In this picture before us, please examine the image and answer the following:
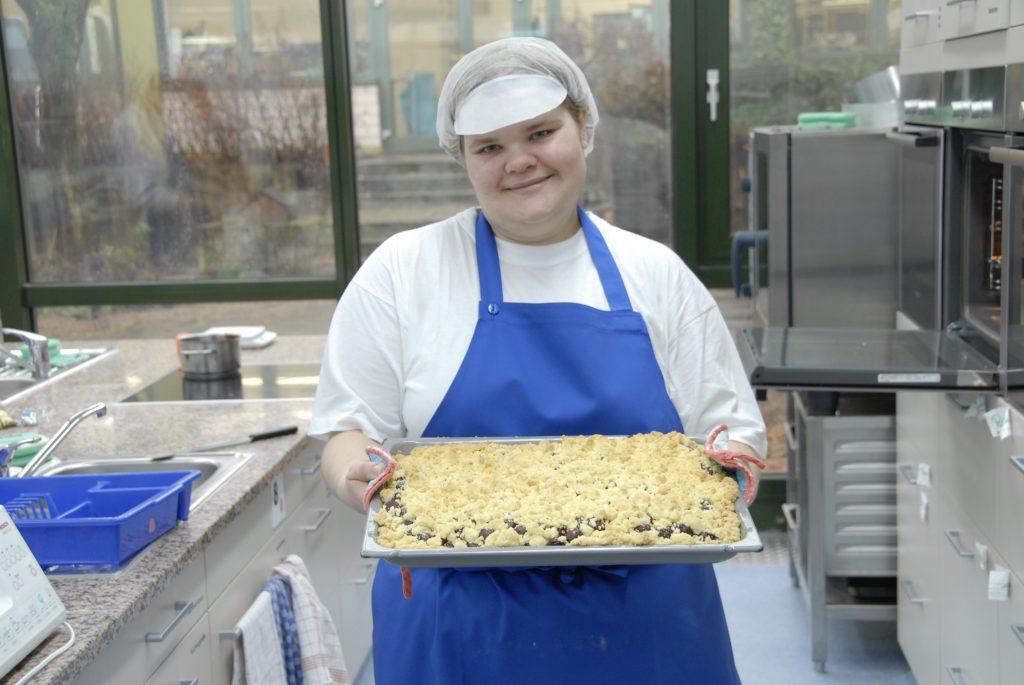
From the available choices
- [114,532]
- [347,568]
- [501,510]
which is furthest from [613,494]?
[347,568]

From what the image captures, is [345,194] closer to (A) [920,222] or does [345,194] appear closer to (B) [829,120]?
(B) [829,120]

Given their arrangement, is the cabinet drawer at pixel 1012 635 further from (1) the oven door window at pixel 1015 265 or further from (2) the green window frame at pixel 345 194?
(2) the green window frame at pixel 345 194

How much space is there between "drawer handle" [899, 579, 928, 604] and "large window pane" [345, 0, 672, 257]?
5.18 ft

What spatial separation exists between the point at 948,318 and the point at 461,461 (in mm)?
1393

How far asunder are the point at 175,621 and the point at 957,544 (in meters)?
1.55

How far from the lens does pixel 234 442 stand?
9.09ft

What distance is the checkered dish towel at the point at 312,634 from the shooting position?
253 cm

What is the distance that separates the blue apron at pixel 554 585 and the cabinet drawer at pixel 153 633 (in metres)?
0.37

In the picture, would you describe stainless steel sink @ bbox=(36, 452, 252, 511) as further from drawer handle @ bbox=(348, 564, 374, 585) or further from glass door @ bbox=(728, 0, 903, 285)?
glass door @ bbox=(728, 0, 903, 285)

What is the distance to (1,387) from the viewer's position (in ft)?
11.2

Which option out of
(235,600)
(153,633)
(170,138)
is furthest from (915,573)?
(170,138)

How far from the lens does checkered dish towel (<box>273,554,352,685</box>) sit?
2527 mm

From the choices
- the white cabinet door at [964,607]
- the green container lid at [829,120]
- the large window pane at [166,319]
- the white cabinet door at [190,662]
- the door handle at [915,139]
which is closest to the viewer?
the white cabinet door at [190,662]

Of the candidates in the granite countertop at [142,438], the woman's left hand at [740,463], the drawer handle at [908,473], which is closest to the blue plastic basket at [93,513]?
the granite countertop at [142,438]
